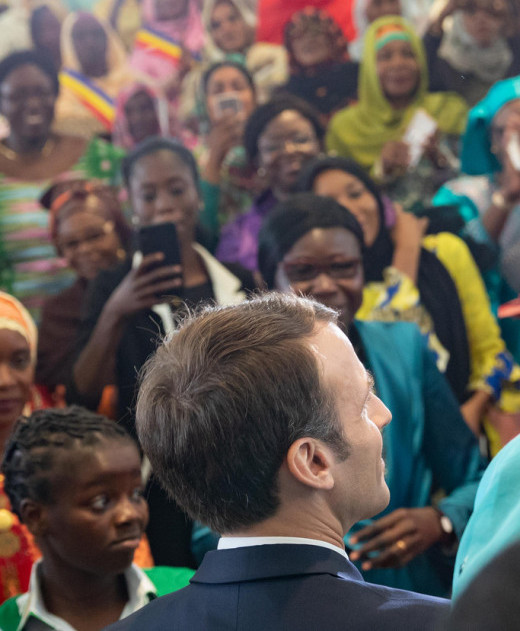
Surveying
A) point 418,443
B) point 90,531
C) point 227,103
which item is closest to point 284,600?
point 90,531

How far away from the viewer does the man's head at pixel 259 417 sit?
2.71 ft

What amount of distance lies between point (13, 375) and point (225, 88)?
3.92 feet

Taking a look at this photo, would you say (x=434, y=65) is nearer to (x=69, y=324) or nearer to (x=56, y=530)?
(x=69, y=324)

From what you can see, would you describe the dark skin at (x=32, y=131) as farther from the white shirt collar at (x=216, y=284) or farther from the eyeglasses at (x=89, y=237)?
the white shirt collar at (x=216, y=284)

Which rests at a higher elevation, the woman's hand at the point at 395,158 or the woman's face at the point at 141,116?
the woman's face at the point at 141,116

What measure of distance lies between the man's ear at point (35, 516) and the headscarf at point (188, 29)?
5.83 ft

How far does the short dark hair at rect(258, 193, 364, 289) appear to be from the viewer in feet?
8.16

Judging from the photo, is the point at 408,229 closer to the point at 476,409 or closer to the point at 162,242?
the point at 476,409

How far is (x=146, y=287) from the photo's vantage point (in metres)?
2.65

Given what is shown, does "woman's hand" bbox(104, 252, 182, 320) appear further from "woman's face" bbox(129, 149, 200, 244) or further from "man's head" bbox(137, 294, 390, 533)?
"man's head" bbox(137, 294, 390, 533)

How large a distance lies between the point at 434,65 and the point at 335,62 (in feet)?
1.06

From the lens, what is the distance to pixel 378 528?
2.18 metres

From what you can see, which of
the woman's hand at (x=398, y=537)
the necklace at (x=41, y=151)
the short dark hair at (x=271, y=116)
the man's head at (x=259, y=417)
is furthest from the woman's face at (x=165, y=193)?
the man's head at (x=259, y=417)

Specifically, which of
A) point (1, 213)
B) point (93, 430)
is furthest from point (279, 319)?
point (1, 213)
